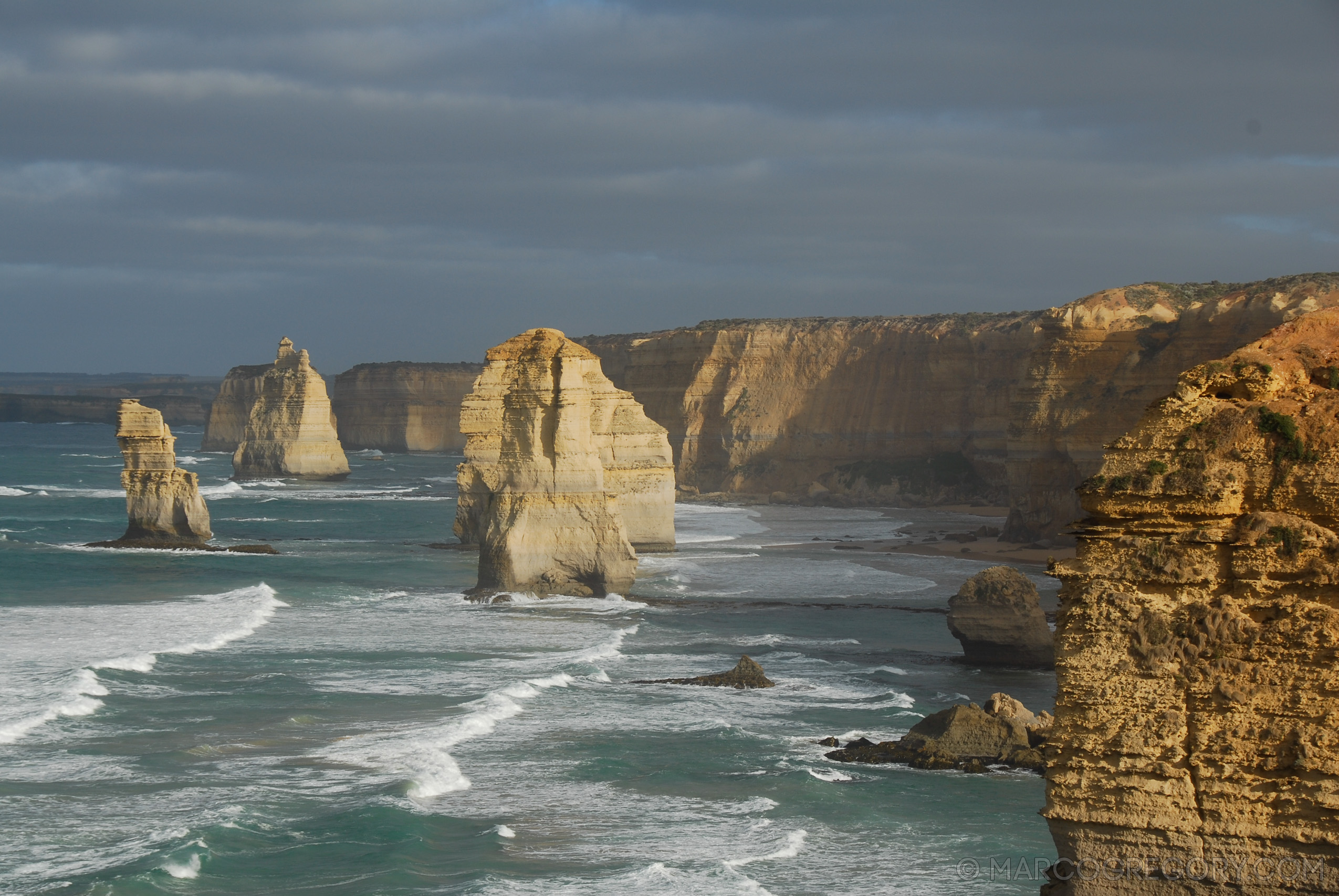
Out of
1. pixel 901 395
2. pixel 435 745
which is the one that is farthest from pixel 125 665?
pixel 901 395

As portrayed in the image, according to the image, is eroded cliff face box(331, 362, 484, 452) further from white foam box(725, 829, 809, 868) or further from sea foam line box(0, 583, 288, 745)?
white foam box(725, 829, 809, 868)

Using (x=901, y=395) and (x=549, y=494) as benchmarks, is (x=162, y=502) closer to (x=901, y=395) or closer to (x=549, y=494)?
(x=549, y=494)

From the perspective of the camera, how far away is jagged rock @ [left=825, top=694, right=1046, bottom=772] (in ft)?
63.1

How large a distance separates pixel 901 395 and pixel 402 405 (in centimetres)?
8002

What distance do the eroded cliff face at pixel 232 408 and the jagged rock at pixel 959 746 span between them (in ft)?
381

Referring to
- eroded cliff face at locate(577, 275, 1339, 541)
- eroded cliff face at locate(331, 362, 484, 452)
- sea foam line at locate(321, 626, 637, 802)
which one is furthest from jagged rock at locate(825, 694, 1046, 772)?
eroded cliff face at locate(331, 362, 484, 452)

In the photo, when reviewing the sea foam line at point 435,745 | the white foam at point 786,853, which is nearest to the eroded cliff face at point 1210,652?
the white foam at point 786,853

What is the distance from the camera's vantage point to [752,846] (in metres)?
16.1

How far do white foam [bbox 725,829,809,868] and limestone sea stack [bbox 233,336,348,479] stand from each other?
3187 inches

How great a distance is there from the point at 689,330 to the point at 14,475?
170 ft

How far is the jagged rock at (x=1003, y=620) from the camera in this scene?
26031 mm

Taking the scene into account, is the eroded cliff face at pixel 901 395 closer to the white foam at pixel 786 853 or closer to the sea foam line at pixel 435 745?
the sea foam line at pixel 435 745

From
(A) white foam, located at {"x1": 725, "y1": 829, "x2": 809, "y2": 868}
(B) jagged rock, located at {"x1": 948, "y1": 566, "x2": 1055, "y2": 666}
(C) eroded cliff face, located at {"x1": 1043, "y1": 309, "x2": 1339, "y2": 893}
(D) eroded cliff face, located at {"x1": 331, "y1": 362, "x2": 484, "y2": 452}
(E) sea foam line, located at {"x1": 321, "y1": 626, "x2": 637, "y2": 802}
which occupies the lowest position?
(A) white foam, located at {"x1": 725, "y1": 829, "x2": 809, "y2": 868}

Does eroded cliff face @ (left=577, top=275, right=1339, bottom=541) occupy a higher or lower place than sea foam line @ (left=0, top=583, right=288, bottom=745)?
higher
